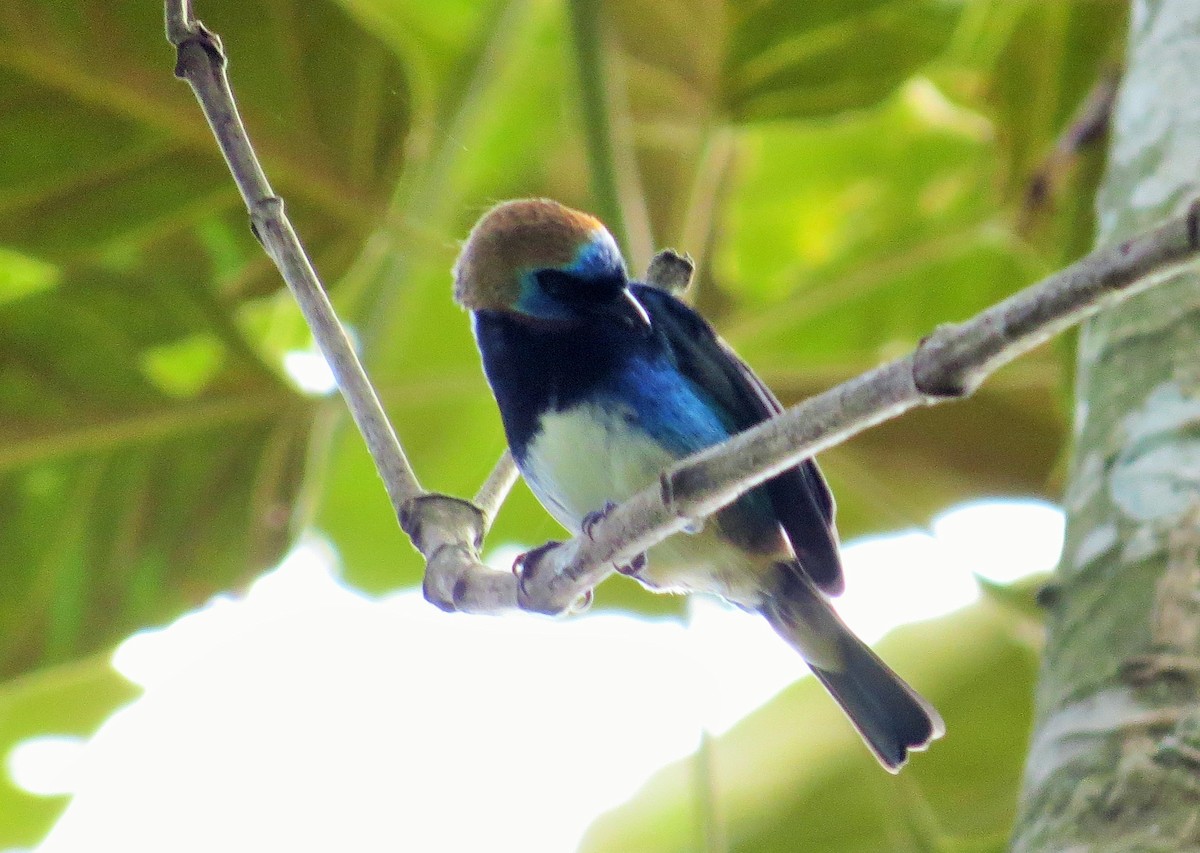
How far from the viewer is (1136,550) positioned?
5.42 ft

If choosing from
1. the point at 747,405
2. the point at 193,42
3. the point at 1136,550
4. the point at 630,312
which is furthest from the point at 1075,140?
the point at 193,42

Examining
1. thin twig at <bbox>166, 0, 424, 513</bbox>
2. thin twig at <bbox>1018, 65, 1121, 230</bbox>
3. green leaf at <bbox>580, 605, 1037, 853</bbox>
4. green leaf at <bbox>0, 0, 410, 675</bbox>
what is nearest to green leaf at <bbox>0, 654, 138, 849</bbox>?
green leaf at <bbox>0, 0, 410, 675</bbox>

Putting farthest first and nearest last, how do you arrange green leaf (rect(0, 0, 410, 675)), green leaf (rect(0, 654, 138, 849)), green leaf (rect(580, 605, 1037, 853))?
green leaf (rect(0, 654, 138, 849))
green leaf (rect(580, 605, 1037, 853))
green leaf (rect(0, 0, 410, 675))

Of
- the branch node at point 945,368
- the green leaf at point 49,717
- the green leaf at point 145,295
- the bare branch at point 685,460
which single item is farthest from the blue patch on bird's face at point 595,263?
the green leaf at point 49,717

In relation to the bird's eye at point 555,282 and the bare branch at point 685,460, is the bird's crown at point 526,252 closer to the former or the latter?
the bird's eye at point 555,282

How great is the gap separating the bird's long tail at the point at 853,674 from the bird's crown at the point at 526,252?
1.79 feet

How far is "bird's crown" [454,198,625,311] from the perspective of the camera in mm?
1961

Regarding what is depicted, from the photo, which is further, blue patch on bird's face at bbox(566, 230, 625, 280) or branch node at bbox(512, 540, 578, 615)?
blue patch on bird's face at bbox(566, 230, 625, 280)

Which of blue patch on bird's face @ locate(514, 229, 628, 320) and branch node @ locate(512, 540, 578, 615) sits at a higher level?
blue patch on bird's face @ locate(514, 229, 628, 320)

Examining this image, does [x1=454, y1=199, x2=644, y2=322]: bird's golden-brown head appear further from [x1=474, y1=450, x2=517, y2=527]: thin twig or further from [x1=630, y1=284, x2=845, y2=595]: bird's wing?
[x1=474, y1=450, x2=517, y2=527]: thin twig

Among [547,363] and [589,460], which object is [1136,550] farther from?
[547,363]

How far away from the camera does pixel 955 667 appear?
9.85 ft

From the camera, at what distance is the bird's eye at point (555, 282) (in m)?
1.97

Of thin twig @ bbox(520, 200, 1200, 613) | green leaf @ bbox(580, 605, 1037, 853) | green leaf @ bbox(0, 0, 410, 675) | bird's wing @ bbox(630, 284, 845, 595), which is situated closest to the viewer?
thin twig @ bbox(520, 200, 1200, 613)
